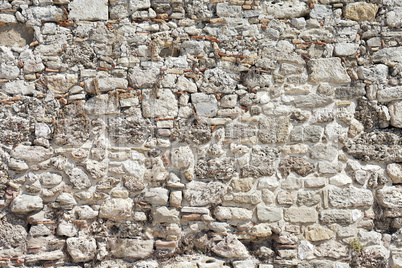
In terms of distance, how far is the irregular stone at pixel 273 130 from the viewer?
11.4ft

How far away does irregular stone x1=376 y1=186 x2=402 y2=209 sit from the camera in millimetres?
3477

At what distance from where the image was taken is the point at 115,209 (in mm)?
3312

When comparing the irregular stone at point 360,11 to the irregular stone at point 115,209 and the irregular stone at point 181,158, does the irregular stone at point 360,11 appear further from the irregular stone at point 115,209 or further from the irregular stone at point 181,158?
the irregular stone at point 115,209

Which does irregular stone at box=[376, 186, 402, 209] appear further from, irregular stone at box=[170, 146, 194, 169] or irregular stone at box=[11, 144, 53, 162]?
irregular stone at box=[11, 144, 53, 162]

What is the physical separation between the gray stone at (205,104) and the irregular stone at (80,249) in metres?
1.54

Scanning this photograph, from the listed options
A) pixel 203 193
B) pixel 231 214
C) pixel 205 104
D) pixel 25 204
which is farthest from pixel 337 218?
pixel 25 204

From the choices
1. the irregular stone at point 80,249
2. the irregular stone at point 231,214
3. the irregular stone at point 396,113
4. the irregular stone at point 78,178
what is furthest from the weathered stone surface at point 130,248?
the irregular stone at point 396,113

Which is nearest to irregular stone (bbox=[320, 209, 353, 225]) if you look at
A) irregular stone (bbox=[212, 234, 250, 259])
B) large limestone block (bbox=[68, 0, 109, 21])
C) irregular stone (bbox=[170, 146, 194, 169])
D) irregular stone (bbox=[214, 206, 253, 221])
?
irregular stone (bbox=[214, 206, 253, 221])

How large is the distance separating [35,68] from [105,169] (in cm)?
112

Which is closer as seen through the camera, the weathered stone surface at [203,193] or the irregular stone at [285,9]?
the weathered stone surface at [203,193]

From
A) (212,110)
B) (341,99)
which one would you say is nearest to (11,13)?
(212,110)

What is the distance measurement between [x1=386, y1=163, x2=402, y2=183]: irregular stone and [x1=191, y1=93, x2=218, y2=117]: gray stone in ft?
5.72

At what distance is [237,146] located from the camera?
347 cm

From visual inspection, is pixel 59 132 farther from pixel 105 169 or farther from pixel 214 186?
pixel 214 186
